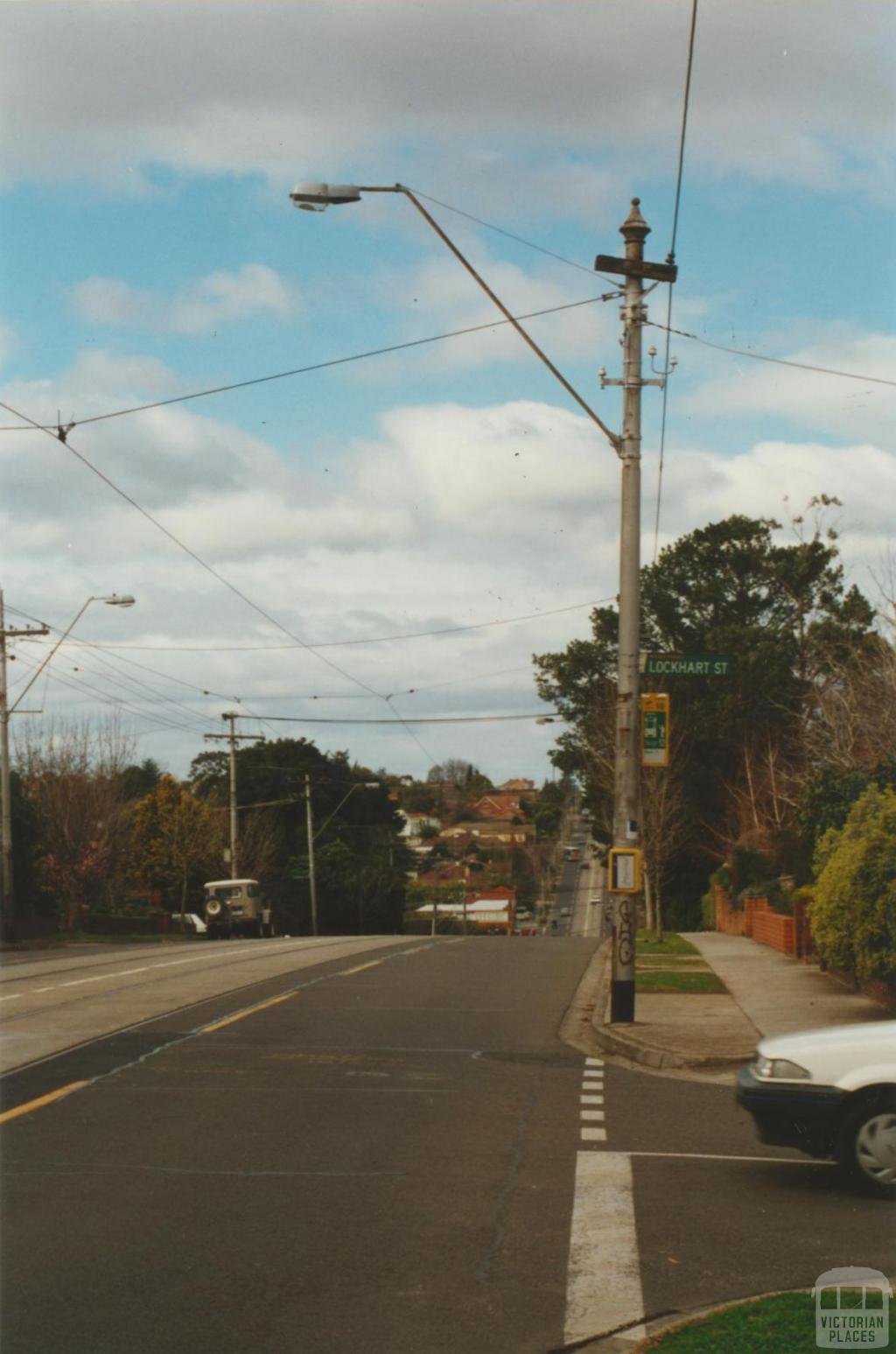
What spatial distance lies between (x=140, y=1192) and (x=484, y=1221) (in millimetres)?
1999

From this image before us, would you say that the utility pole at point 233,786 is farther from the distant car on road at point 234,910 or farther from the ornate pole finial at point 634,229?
the ornate pole finial at point 634,229

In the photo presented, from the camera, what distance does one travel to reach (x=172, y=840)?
Answer: 2549 inches

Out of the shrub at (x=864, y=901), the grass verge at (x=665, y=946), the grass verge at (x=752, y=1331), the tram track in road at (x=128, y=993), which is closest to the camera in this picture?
the grass verge at (x=752, y=1331)

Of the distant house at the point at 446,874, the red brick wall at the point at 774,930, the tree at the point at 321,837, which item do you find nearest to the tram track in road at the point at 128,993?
the red brick wall at the point at 774,930

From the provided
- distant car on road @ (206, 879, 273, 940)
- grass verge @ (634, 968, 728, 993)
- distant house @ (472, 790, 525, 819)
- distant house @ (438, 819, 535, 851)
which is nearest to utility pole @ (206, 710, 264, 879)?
distant car on road @ (206, 879, 273, 940)

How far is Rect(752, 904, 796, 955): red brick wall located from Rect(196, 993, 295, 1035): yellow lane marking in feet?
38.1

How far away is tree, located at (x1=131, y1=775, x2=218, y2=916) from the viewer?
64.3 meters

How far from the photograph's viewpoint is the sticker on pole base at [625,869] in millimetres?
15594

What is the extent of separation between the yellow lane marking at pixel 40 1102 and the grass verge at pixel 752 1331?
622cm

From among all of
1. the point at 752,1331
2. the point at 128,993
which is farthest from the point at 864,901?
the point at 752,1331

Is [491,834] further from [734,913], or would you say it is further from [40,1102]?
[40,1102]

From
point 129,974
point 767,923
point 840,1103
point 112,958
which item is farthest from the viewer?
point 767,923

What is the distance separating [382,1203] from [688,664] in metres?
8.81

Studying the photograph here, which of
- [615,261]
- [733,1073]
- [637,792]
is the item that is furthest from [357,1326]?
[615,261]
